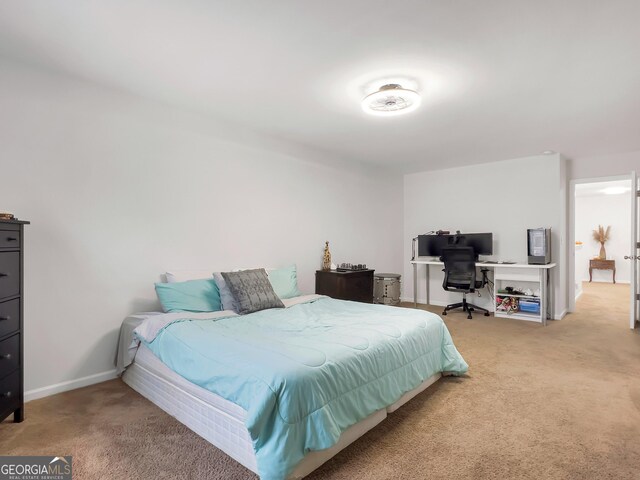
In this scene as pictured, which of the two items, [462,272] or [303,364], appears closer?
[303,364]

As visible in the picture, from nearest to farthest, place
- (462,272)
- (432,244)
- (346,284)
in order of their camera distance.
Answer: (346,284) < (462,272) < (432,244)

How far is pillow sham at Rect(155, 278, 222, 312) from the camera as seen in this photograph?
3.03 m

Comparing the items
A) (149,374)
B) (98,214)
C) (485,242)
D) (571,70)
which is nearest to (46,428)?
(149,374)

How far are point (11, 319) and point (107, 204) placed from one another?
1144 millimetres

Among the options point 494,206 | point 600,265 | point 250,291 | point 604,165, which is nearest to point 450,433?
point 250,291

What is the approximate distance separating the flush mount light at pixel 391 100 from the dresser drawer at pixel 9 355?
9.81ft

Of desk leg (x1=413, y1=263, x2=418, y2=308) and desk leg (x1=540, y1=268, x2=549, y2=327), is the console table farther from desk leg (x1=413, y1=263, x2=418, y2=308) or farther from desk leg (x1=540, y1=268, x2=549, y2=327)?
desk leg (x1=413, y1=263, x2=418, y2=308)

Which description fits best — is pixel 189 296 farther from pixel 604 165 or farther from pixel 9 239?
pixel 604 165

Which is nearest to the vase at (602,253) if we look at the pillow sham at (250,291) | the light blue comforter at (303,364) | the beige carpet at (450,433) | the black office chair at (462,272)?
the black office chair at (462,272)

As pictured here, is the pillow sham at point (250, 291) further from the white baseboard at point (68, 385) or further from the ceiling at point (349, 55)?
the ceiling at point (349, 55)

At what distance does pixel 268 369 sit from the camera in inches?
70.0

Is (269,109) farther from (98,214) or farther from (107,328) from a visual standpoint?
(107,328)

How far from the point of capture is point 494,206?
568 centimetres

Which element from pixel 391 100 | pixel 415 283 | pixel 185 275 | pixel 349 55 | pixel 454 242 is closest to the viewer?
pixel 349 55
